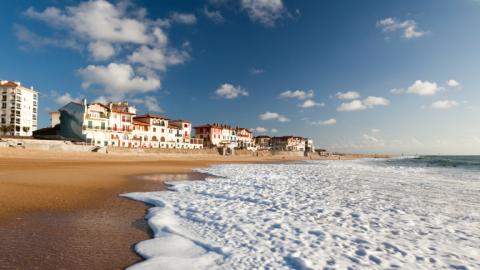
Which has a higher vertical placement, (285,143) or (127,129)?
(127,129)

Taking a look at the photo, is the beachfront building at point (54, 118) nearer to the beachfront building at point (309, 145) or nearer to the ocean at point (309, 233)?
the ocean at point (309, 233)

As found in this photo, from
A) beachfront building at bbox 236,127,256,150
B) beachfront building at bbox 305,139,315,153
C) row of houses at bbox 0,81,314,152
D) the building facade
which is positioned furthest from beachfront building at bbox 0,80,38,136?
beachfront building at bbox 305,139,315,153

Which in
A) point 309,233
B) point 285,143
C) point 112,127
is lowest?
point 309,233

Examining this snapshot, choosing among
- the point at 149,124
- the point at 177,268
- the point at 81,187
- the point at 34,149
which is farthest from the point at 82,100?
the point at 177,268

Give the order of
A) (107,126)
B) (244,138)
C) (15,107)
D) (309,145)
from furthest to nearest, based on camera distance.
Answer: (309,145), (244,138), (15,107), (107,126)

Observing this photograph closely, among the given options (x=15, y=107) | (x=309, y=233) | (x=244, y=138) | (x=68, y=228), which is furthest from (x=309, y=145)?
(x=68, y=228)

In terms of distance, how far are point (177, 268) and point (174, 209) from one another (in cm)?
421

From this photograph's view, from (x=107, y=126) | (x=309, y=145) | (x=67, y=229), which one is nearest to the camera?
(x=67, y=229)

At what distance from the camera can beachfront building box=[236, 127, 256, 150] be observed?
347ft

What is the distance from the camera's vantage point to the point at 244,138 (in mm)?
109438

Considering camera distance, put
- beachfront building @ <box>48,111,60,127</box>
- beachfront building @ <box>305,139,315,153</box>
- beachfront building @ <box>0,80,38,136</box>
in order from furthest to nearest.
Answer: beachfront building @ <box>305,139,315,153</box>, beachfront building @ <box>0,80,38,136</box>, beachfront building @ <box>48,111,60,127</box>

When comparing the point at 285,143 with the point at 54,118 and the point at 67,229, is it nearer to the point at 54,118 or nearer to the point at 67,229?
the point at 54,118

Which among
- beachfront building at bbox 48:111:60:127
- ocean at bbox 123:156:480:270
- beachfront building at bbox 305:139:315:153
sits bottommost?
ocean at bbox 123:156:480:270

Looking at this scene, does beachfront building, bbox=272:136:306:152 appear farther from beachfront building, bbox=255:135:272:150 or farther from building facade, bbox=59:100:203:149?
building facade, bbox=59:100:203:149
